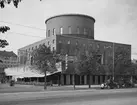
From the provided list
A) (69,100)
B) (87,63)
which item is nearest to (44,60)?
(87,63)

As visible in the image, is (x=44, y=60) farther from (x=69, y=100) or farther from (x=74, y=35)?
(x=74, y=35)

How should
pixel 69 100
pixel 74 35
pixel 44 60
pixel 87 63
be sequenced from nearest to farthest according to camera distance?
1. pixel 69 100
2. pixel 44 60
3. pixel 87 63
4. pixel 74 35

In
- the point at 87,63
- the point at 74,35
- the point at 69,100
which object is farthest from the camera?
the point at 74,35

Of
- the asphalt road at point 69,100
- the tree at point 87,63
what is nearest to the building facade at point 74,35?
the tree at point 87,63

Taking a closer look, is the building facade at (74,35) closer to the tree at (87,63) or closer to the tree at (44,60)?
the tree at (87,63)

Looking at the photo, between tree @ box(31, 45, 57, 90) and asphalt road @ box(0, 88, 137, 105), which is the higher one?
tree @ box(31, 45, 57, 90)

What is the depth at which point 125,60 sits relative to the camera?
50.5 meters

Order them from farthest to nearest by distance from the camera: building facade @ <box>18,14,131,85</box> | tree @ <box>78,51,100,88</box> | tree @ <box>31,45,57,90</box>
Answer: building facade @ <box>18,14,131,85</box> → tree @ <box>78,51,100,88</box> → tree @ <box>31,45,57,90</box>

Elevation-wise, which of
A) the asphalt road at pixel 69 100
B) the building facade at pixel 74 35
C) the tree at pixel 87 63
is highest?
the building facade at pixel 74 35

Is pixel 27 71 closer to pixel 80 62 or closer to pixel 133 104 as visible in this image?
pixel 80 62

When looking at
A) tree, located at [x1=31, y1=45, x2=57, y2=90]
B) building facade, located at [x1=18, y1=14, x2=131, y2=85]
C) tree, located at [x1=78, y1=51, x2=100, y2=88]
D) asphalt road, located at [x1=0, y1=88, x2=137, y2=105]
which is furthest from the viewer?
building facade, located at [x1=18, y1=14, x2=131, y2=85]

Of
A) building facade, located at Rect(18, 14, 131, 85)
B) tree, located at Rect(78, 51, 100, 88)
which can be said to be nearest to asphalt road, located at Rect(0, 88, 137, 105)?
tree, located at Rect(78, 51, 100, 88)

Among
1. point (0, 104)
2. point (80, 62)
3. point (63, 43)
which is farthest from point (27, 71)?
point (0, 104)

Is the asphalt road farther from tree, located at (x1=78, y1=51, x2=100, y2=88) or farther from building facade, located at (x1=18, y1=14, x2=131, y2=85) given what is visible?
building facade, located at (x1=18, y1=14, x2=131, y2=85)
